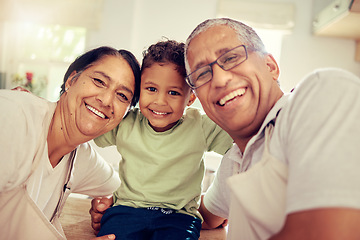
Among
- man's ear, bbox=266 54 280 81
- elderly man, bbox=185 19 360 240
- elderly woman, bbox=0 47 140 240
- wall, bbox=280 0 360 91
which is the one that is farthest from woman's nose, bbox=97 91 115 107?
wall, bbox=280 0 360 91

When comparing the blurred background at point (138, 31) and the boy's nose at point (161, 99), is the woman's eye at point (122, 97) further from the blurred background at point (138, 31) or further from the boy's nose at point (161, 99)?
the blurred background at point (138, 31)

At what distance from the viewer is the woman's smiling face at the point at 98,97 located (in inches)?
54.0

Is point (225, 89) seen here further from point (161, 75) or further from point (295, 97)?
point (161, 75)

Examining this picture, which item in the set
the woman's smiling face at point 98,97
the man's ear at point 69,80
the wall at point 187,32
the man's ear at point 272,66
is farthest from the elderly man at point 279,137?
the wall at point 187,32

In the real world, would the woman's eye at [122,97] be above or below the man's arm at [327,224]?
above

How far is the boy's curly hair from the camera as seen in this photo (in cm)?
158

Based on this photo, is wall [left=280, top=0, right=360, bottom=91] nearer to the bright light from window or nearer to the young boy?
the bright light from window

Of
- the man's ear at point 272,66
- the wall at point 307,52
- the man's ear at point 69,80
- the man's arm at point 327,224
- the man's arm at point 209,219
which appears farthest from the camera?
the wall at point 307,52

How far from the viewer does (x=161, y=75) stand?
1542mm

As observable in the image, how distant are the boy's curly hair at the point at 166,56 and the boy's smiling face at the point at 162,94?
23 mm

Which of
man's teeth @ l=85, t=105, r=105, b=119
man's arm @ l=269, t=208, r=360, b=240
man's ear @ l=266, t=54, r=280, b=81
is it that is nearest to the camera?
man's arm @ l=269, t=208, r=360, b=240

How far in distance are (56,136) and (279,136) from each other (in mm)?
1015

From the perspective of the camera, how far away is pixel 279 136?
2.89ft

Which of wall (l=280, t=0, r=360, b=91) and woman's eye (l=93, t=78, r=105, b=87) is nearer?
woman's eye (l=93, t=78, r=105, b=87)
